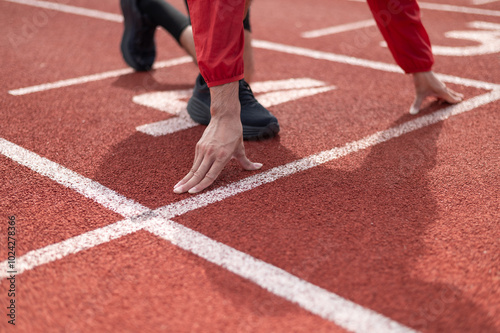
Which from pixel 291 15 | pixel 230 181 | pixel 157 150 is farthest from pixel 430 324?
pixel 291 15

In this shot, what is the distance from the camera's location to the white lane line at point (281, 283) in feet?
5.46

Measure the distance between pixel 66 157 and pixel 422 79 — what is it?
7.22ft

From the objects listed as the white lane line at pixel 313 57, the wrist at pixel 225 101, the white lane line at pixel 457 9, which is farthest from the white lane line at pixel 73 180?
the white lane line at pixel 457 9

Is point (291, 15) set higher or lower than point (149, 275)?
lower

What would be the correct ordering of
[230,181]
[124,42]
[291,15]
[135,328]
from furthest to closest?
[291,15] → [124,42] → [230,181] → [135,328]

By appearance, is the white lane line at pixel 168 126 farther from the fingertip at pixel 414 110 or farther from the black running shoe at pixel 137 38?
the fingertip at pixel 414 110

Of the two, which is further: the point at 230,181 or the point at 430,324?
the point at 230,181

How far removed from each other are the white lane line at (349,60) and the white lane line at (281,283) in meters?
2.79

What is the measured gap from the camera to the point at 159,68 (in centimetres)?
465

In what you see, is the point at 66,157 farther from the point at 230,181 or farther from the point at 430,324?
the point at 430,324

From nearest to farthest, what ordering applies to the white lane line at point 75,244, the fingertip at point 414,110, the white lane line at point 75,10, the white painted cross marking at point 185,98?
the white lane line at point 75,244 < the white painted cross marking at point 185,98 < the fingertip at point 414,110 < the white lane line at point 75,10

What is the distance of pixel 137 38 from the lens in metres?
4.39

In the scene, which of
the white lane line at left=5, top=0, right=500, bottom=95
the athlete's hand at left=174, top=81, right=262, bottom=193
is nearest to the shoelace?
the athlete's hand at left=174, top=81, right=262, bottom=193

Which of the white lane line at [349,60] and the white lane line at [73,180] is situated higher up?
the white lane line at [73,180]
